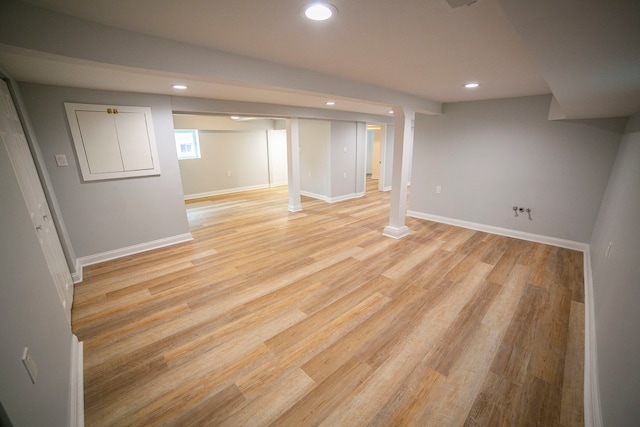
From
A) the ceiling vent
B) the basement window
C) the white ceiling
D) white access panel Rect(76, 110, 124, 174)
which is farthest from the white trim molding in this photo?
the basement window

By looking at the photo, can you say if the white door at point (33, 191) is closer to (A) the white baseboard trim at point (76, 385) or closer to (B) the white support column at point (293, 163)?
(A) the white baseboard trim at point (76, 385)

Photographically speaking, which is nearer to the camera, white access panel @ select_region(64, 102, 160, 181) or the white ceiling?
the white ceiling

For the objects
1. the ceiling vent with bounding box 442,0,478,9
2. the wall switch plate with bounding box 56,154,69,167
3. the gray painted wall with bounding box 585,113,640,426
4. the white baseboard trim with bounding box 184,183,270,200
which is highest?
the ceiling vent with bounding box 442,0,478,9

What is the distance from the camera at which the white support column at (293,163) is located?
5.29 metres

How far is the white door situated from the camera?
6.35 ft

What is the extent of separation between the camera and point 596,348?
1.72 metres

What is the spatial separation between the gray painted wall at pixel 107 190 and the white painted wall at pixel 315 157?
3563 millimetres

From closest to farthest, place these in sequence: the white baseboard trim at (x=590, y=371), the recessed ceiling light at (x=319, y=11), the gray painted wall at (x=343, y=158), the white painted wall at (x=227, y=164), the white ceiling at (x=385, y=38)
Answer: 1. the white ceiling at (x=385, y=38)
2. the recessed ceiling light at (x=319, y=11)
3. the white baseboard trim at (x=590, y=371)
4. the gray painted wall at (x=343, y=158)
5. the white painted wall at (x=227, y=164)

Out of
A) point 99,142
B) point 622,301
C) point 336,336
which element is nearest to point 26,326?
point 336,336

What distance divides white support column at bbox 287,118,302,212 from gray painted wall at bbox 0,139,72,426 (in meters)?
4.24

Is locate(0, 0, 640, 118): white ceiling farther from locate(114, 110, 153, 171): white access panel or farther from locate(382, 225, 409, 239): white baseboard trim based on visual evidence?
locate(382, 225, 409, 239): white baseboard trim

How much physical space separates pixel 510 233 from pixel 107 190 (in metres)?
5.97

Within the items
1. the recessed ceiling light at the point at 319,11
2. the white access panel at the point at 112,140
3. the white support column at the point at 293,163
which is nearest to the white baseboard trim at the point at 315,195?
the white support column at the point at 293,163

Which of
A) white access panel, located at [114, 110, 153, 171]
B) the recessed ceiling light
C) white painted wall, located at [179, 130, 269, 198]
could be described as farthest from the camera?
white painted wall, located at [179, 130, 269, 198]
